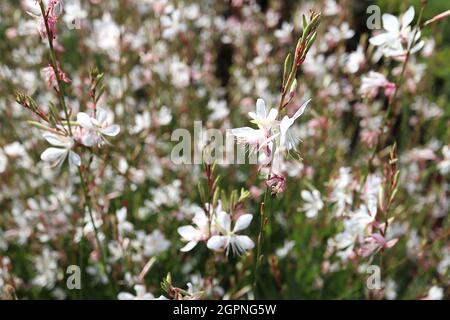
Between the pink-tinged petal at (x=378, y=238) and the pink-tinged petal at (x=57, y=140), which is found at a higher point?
the pink-tinged petal at (x=57, y=140)

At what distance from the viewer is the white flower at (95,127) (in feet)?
4.52

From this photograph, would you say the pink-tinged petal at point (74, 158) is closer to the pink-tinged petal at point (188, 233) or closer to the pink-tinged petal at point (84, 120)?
the pink-tinged petal at point (84, 120)

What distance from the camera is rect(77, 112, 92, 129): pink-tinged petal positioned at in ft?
4.50

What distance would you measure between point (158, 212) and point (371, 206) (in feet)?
3.96

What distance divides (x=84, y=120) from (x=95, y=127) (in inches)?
2.3

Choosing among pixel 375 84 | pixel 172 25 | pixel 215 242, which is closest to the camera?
pixel 215 242

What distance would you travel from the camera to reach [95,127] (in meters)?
1.43

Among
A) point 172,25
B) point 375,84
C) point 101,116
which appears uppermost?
point 172,25

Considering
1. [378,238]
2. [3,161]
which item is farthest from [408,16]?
[3,161]

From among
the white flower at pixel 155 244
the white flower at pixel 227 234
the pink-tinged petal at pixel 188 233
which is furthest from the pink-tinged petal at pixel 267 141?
the white flower at pixel 155 244

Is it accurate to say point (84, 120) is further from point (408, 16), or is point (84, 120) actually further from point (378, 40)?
point (408, 16)

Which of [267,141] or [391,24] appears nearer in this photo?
[267,141]
